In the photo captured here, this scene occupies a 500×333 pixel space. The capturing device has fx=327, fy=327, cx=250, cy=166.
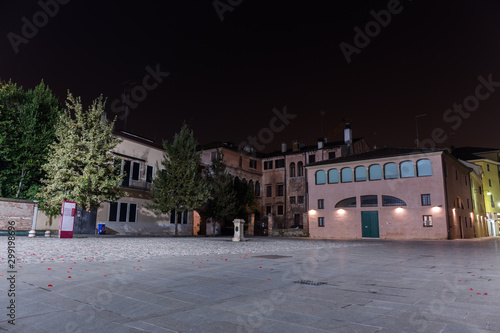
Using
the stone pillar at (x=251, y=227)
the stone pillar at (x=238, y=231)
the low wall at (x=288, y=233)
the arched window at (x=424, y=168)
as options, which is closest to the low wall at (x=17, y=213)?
the stone pillar at (x=238, y=231)

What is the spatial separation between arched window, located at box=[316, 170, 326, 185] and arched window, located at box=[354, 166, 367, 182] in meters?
3.38

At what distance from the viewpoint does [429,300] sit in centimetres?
459

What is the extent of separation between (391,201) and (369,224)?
2.97m

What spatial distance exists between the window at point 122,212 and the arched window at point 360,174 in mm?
21636

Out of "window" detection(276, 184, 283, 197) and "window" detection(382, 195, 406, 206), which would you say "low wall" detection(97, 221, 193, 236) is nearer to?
"window" detection(276, 184, 283, 197)

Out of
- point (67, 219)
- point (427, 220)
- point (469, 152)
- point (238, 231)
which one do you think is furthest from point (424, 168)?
point (469, 152)

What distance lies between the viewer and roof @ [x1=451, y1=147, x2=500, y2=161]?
172 feet

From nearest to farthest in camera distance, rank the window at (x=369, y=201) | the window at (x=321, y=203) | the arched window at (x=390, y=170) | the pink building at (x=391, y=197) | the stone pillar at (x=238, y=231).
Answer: the stone pillar at (x=238, y=231) < the pink building at (x=391, y=197) < the arched window at (x=390, y=170) < the window at (x=369, y=201) < the window at (x=321, y=203)

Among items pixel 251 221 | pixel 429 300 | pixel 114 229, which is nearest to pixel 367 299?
pixel 429 300

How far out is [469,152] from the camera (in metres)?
56.9

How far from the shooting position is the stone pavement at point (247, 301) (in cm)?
337

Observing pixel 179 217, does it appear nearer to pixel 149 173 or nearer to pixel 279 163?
pixel 149 173

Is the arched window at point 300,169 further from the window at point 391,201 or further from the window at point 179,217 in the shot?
the window at point 179,217

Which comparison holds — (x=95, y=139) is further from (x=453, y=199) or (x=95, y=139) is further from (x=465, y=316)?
(x=453, y=199)
